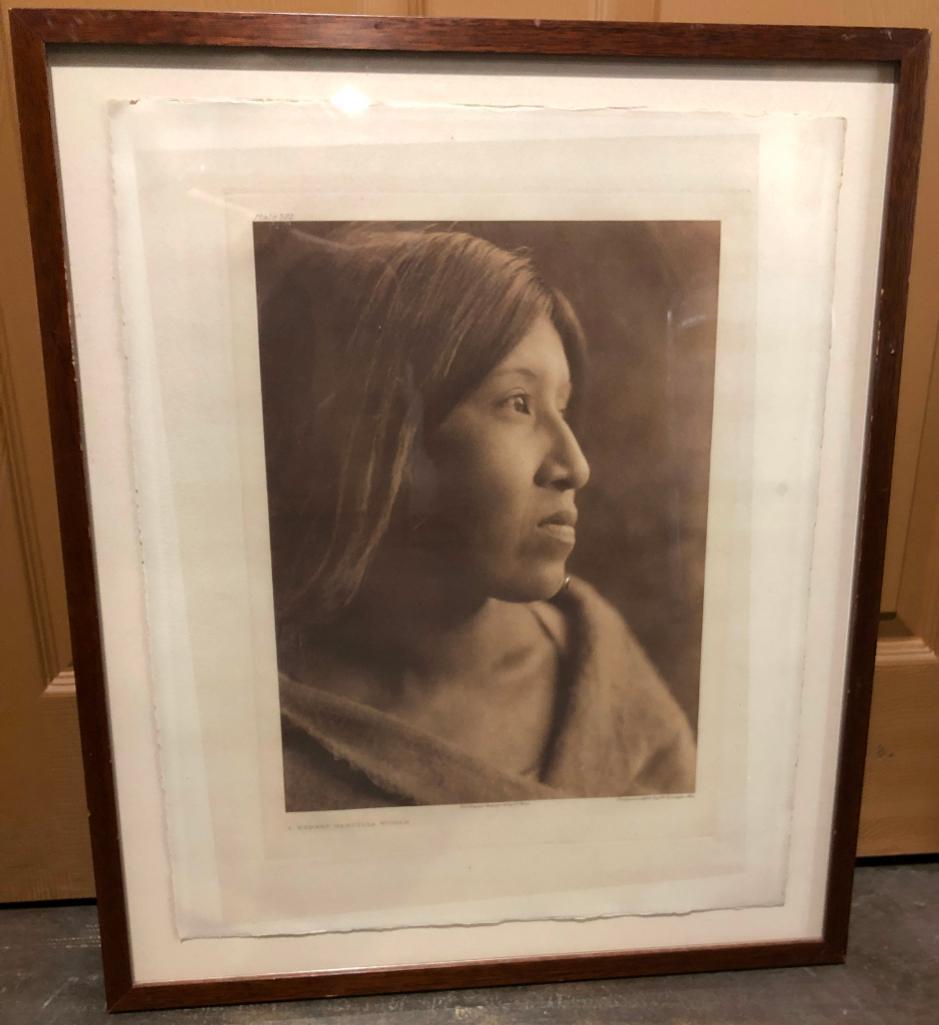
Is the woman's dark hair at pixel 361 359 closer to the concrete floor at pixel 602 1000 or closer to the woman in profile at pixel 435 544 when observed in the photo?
the woman in profile at pixel 435 544

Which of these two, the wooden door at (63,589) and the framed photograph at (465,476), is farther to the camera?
the wooden door at (63,589)

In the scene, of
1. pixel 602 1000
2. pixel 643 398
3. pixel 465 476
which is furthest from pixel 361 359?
pixel 602 1000

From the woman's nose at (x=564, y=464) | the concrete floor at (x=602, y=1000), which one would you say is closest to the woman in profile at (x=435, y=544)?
the woman's nose at (x=564, y=464)

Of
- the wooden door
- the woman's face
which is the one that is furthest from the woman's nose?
the wooden door

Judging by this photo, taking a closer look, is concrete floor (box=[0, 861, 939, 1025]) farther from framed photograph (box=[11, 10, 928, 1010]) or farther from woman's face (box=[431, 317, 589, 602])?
woman's face (box=[431, 317, 589, 602])

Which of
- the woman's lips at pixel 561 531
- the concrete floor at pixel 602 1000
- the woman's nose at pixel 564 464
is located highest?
the woman's nose at pixel 564 464

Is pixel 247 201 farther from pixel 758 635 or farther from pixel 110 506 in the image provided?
pixel 758 635
